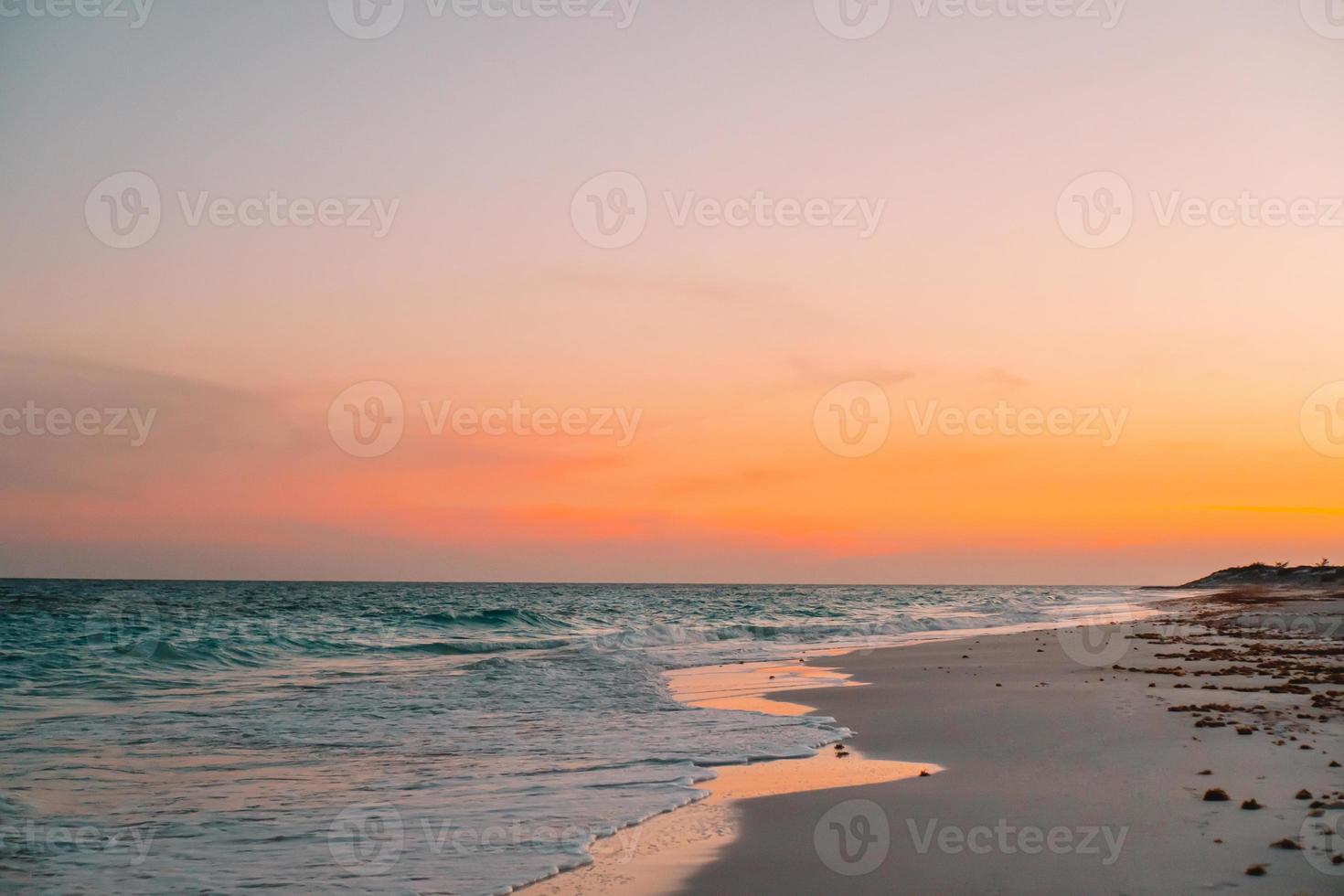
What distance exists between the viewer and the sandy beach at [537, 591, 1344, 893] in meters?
6.04

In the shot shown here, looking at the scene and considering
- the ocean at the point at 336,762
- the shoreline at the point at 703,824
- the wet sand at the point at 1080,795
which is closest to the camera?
the wet sand at the point at 1080,795

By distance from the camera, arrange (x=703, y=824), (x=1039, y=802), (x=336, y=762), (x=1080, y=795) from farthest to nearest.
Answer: (x=336, y=762)
(x=1080, y=795)
(x=1039, y=802)
(x=703, y=824)

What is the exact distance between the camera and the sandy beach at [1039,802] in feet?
19.8

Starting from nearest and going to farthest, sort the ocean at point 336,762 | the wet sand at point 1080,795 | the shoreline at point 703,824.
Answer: the wet sand at point 1080,795 → the shoreline at point 703,824 → the ocean at point 336,762

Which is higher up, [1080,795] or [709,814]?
[1080,795]

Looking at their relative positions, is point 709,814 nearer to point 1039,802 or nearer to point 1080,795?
point 1039,802

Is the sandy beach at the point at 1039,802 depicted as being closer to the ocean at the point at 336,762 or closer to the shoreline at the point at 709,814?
the shoreline at the point at 709,814

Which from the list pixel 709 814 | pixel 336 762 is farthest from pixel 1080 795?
pixel 336 762

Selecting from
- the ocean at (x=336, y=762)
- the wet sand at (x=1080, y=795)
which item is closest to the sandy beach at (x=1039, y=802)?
the wet sand at (x=1080, y=795)

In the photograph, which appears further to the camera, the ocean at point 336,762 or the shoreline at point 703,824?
the ocean at point 336,762

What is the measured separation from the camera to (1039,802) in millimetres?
7855

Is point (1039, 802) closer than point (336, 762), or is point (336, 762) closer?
point (1039, 802)

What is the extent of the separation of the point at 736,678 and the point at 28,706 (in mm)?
12372

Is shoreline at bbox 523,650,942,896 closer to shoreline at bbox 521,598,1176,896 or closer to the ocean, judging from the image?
shoreline at bbox 521,598,1176,896
